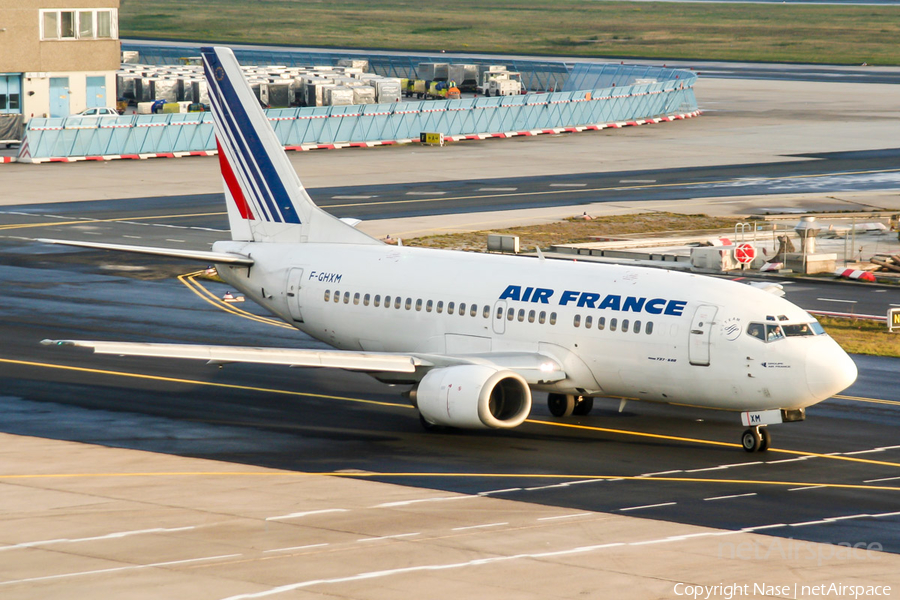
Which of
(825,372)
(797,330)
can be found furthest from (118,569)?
(797,330)

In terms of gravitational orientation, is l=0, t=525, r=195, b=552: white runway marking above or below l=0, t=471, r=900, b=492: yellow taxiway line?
below

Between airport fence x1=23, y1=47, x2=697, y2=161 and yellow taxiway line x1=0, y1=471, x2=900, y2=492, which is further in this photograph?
airport fence x1=23, y1=47, x2=697, y2=161

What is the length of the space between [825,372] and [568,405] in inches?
314

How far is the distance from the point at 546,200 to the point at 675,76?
6660cm

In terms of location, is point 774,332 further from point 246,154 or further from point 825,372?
point 246,154

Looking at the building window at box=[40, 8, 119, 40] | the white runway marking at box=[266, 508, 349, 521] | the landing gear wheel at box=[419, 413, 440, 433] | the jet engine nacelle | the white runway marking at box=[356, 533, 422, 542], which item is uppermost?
the building window at box=[40, 8, 119, 40]

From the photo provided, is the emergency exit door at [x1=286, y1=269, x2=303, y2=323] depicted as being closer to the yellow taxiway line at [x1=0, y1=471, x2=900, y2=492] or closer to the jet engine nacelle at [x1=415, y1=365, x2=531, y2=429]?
the jet engine nacelle at [x1=415, y1=365, x2=531, y2=429]

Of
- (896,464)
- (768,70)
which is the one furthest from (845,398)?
(768,70)

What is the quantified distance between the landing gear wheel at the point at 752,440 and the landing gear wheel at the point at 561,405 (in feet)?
17.8

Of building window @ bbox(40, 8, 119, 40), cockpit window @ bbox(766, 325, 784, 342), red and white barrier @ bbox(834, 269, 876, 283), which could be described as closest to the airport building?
building window @ bbox(40, 8, 119, 40)

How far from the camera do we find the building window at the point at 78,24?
377 ft

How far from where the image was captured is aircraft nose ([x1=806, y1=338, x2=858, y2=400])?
1304 inches

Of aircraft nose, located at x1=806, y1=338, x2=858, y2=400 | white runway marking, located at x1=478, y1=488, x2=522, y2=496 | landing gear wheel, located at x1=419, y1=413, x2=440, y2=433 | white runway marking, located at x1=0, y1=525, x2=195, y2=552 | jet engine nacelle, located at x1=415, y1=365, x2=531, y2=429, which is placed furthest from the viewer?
landing gear wheel, located at x1=419, y1=413, x2=440, y2=433

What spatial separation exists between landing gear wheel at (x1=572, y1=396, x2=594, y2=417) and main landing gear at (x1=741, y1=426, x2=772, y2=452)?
5362 millimetres
